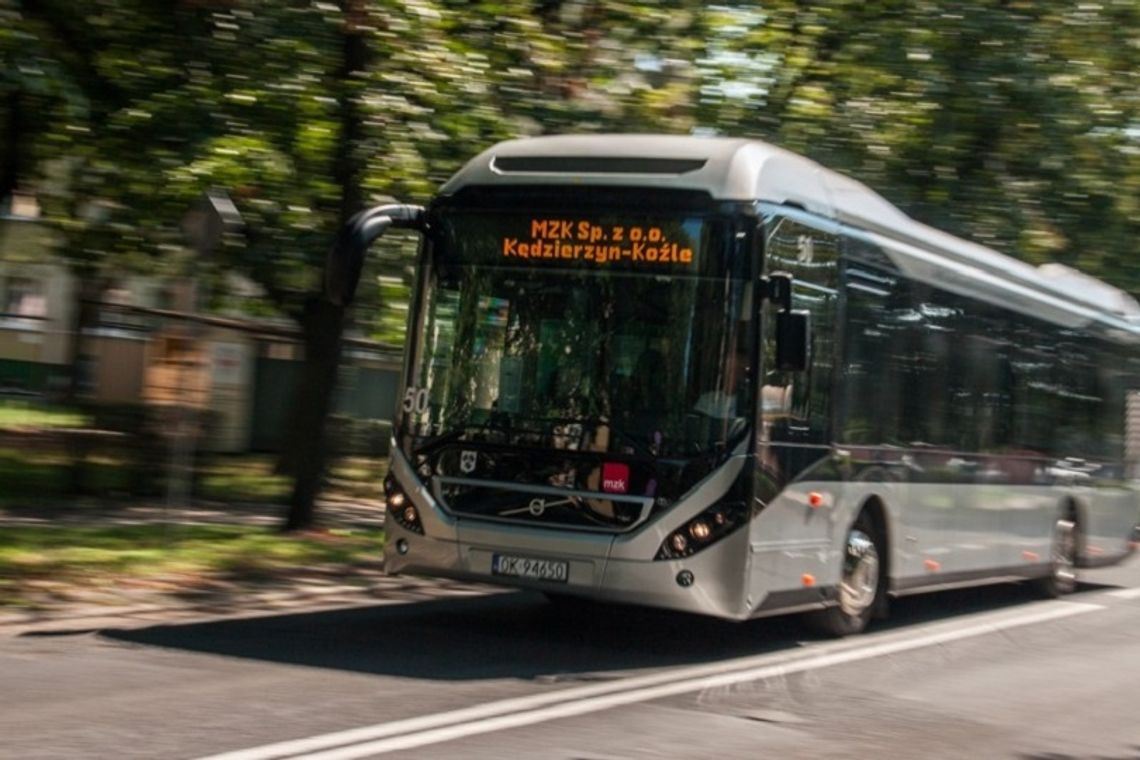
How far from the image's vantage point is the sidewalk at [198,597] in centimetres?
1163

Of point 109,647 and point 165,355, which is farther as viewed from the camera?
point 165,355

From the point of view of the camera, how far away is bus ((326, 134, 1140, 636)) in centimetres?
1059

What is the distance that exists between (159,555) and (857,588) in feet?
18.8

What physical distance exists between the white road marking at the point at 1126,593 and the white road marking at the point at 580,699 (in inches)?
181

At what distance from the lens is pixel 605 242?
1095 cm

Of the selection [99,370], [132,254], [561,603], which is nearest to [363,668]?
[561,603]

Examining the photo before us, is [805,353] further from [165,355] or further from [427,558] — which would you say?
[165,355]

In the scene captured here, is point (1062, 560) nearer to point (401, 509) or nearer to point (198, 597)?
point (401, 509)

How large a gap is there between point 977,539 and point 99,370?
14.4 meters

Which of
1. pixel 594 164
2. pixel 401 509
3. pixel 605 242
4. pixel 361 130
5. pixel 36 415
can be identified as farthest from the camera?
pixel 36 415

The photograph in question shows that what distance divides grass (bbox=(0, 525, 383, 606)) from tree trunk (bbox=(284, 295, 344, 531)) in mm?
348

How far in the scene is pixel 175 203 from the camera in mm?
15133

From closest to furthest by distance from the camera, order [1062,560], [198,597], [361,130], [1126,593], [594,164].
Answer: [594,164] → [198,597] → [361,130] → [1062,560] → [1126,593]

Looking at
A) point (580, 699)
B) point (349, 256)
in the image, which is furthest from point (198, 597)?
point (580, 699)
